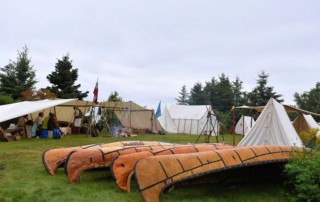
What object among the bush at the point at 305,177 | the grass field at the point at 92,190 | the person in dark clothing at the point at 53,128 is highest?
the person in dark clothing at the point at 53,128

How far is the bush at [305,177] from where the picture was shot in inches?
142

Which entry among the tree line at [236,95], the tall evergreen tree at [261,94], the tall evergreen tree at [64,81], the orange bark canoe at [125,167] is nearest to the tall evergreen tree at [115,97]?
the tall evergreen tree at [64,81]

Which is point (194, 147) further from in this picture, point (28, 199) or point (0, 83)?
point (0, 83)

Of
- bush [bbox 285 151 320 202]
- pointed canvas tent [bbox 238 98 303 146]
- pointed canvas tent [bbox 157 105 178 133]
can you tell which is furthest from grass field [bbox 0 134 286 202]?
pointed canvas tent [bbox 157 105 178 133]

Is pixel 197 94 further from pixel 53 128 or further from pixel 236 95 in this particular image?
pixel 53 128

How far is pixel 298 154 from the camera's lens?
4352 mm

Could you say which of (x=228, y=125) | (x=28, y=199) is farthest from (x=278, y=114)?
(x=228, y=125)

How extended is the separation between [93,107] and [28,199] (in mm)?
10344

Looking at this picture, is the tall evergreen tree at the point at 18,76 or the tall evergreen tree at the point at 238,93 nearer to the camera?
the tall evergreen tree at the point at 18,76

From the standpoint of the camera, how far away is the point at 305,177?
3709mm

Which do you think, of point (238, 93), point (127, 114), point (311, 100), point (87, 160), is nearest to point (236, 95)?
point (238, 93)

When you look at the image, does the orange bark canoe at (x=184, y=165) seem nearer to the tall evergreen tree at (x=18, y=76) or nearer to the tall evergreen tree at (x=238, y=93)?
the tall evergreen tree at (x=18, y=76)

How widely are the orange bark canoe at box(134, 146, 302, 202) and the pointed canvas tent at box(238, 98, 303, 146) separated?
15.9ft

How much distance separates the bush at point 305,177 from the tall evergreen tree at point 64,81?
23404 millimetres
